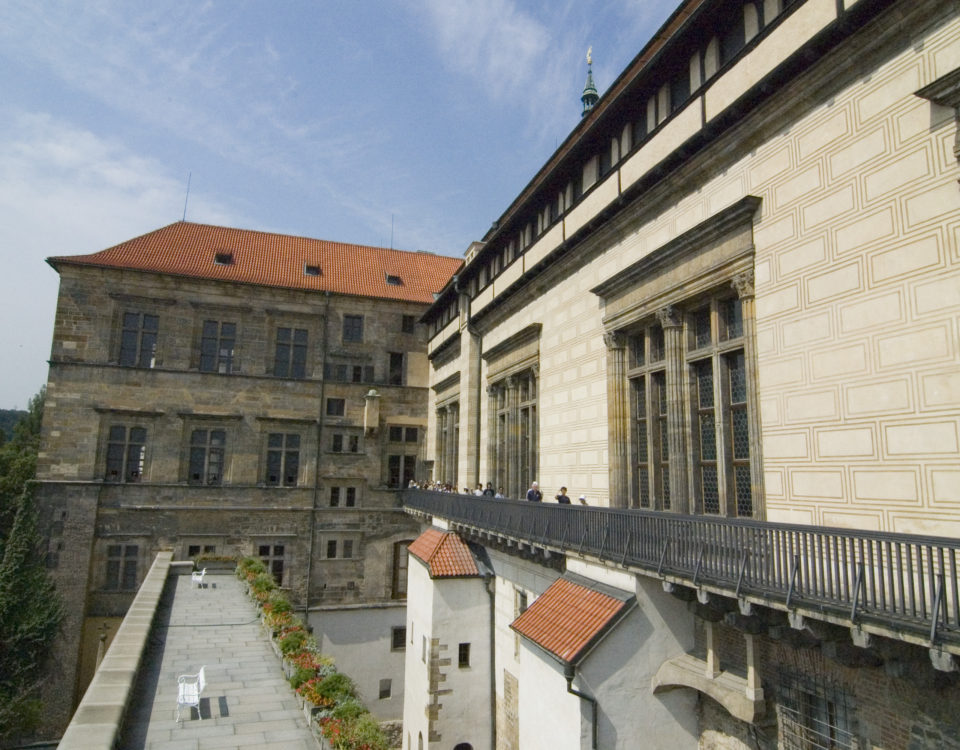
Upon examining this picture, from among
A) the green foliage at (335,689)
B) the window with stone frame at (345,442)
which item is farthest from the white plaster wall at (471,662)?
the window with stone frame at (345,442)

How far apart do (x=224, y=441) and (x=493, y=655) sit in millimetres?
16024

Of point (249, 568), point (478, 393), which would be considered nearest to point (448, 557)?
point (478, 393)

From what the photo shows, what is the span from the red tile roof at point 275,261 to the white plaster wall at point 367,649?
14489 mm

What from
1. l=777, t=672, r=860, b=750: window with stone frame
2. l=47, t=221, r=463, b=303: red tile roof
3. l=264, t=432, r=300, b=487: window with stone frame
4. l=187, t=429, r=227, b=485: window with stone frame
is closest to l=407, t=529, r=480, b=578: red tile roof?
l=777, t=672, r=860, b=750: window with stone frame

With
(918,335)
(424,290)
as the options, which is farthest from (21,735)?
(918,335)

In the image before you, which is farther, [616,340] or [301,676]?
[616,340]

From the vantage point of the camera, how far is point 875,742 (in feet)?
22.2

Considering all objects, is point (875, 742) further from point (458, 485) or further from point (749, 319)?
point (458, 485)

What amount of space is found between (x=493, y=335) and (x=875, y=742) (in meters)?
15.4

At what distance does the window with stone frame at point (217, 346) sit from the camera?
91.6 feet

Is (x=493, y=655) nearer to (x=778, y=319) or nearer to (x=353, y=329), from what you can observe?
(x=778, y=319)

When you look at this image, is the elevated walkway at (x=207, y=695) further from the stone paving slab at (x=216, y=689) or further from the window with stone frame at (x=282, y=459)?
the window with stone frame at (x=282, y=459)

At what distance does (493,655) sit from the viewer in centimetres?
1720

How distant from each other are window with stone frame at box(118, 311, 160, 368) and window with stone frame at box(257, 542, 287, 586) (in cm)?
906
